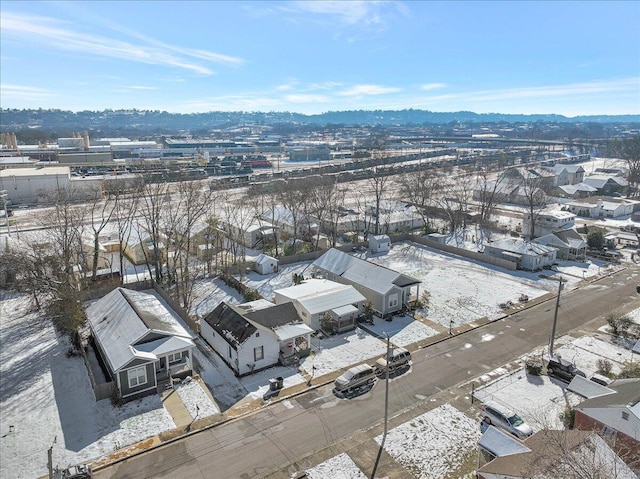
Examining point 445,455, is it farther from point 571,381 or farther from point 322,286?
point 322,286

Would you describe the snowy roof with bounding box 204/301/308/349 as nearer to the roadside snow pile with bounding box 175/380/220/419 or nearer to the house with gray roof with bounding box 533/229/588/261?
the roadside snow pile with bounding box 175/380/220/419

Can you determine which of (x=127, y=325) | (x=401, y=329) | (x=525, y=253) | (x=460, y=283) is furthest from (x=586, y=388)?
(x=127, y=325)

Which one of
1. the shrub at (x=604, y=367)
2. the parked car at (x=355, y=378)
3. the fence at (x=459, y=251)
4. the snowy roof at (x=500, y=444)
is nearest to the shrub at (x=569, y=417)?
the snowy roof at (x=500, y=444)

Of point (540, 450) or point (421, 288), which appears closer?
point (540, 450)

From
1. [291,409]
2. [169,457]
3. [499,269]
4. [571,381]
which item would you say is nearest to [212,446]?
[169,457]

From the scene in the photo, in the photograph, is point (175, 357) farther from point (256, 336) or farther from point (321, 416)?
point (321, 416)

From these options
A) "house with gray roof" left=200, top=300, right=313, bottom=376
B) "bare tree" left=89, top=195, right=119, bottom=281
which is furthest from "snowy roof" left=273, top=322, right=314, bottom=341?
"bare tree" left=89, top=195, right=119, bottom=281
